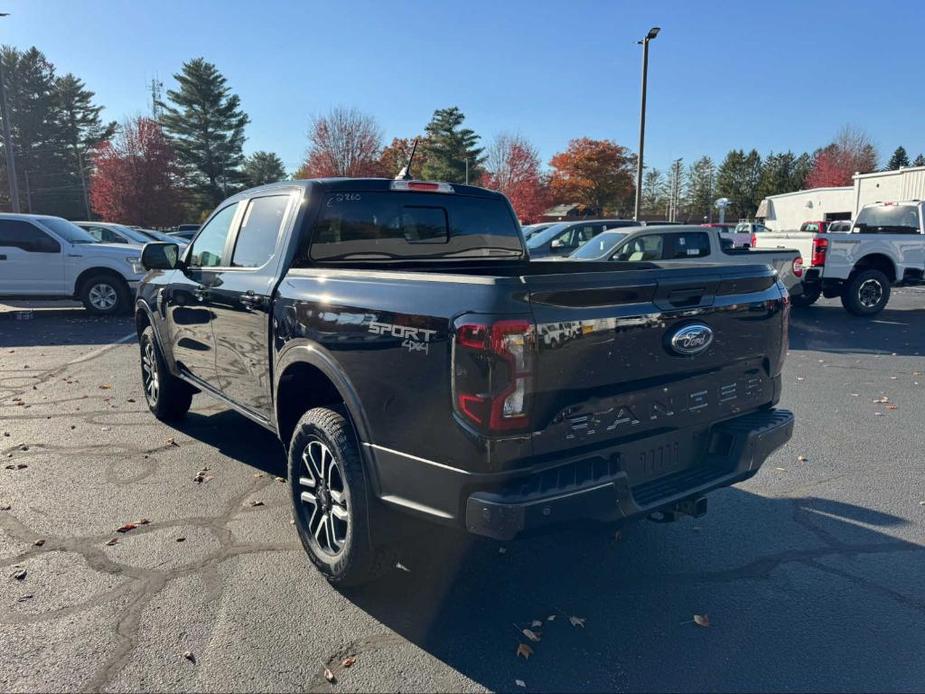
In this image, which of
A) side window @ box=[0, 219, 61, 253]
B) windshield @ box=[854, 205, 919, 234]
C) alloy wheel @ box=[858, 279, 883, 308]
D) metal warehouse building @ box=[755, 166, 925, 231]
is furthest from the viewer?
metal warehouse building @ box=[755, 166, 925, 231]

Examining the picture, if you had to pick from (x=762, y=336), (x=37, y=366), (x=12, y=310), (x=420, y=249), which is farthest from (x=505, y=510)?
(x=12, y=310)

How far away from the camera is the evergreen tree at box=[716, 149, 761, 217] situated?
7519 centimetres

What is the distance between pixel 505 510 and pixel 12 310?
14883mm

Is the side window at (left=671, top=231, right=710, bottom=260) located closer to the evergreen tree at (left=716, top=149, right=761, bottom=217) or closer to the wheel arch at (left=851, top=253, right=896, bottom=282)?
the wheel arch at (left=851, top=253, right=896, bottom=282)

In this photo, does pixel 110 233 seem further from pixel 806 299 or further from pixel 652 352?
pixel 652 352

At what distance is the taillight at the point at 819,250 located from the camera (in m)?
12.3

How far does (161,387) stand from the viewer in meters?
5.68

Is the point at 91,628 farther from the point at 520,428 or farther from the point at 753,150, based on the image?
the point at 753,150

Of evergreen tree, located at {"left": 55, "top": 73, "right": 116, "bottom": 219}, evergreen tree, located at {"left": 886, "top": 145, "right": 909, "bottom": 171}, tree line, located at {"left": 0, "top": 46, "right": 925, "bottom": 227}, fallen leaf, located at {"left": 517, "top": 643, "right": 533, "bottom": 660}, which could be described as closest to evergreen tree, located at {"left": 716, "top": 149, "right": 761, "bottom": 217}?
tree line, located at {"left": 0, "top": 46, "right": 925, "bottom": 227}

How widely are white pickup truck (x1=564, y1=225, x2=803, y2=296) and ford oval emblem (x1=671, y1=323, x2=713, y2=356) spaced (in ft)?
25.0

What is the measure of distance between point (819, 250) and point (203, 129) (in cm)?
5738

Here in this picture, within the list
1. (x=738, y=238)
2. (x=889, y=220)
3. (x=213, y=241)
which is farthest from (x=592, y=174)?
(x=213, y=241)

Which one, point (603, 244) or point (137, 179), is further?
point (137, 179)

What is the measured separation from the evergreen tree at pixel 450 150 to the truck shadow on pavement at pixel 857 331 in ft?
170
